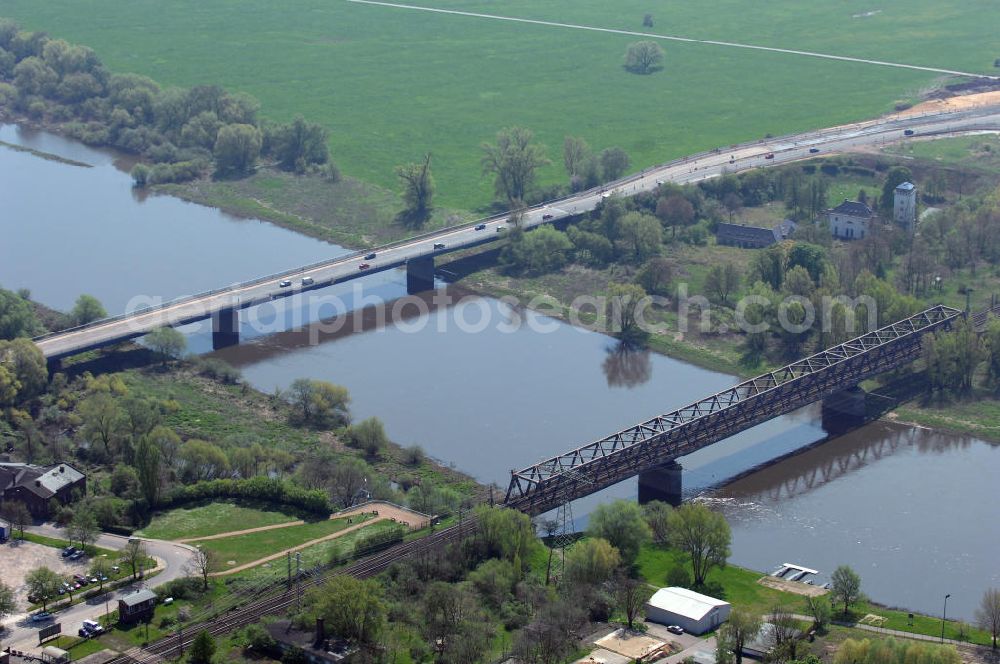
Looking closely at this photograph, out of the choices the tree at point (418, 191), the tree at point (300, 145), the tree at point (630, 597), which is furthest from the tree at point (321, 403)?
the tree at point (300, 145)

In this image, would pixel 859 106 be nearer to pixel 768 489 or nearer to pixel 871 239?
pixel 871 239

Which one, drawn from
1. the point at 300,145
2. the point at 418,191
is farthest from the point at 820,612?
the point at 300,145

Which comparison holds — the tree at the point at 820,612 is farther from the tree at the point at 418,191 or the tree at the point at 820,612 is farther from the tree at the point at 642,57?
the tree at the point at 642,57

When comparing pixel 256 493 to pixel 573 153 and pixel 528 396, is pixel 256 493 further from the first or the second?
pixel 573 153

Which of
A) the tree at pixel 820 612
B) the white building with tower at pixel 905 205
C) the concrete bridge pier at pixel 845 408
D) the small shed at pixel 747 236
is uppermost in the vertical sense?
the white building with tower at pixel 905 205

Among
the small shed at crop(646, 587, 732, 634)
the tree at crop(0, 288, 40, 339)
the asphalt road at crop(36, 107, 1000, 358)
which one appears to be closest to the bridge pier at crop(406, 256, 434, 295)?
the asphalt road at crop(36, 107, 1000, 358)

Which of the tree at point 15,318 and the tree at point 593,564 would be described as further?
the tree at point 15,318

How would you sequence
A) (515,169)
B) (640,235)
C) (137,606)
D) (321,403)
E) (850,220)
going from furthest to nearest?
1. (515,169)
2. (850,220)
3. (640,235)
4. (321,403)
5. (137,606)
